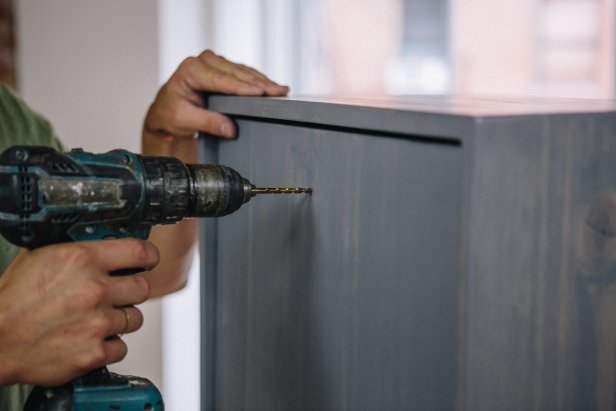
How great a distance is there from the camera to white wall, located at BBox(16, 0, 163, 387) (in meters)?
2.41

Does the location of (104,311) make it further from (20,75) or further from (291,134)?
(20,75)

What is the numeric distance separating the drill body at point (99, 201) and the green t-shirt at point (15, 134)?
0.36 m

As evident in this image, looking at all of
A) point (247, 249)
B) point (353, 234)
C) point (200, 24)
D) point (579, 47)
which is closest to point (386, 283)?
point (353, 234)

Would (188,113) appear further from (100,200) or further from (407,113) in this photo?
(407,113)

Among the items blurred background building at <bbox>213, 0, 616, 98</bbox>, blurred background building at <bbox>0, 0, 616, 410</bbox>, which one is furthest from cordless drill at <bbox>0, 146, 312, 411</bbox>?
blurred background building at <bbox>213, 0, 616, 98</bbox>

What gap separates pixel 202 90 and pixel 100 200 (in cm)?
31

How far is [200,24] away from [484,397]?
1752mm

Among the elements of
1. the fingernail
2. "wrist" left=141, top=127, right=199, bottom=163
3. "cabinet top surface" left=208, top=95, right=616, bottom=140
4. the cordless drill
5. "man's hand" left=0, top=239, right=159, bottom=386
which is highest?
"cabinet top surface" left=208, top=95, right=616, bottom=140

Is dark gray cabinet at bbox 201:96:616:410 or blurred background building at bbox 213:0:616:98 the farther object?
blurred background building at bbox 213:0:616:98

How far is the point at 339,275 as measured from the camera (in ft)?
2.45

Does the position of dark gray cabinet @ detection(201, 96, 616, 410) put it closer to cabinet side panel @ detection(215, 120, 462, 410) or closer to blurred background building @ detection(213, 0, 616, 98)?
cabinet side panel @ detection(215, 120, 462, 410)

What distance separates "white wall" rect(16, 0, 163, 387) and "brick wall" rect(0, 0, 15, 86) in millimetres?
87

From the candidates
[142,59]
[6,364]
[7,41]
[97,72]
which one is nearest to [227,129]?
[6,364]

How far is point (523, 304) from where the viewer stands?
594 millimetres
